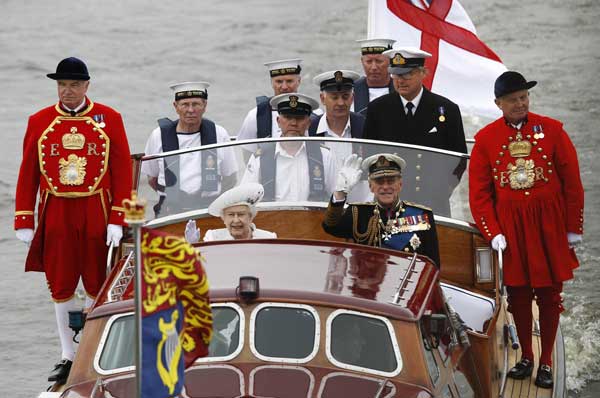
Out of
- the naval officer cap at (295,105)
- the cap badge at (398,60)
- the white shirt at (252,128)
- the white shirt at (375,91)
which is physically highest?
the cap badge at (398,60)

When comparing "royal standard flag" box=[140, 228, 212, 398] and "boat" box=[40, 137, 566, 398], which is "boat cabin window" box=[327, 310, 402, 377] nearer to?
"boat" box=[40, 137, 566, 398]

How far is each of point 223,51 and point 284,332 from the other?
19879 millimetres

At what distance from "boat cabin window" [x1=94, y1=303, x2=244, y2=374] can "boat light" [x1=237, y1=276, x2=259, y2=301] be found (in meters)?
0.07

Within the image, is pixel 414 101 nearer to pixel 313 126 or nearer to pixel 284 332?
pixel 313 126

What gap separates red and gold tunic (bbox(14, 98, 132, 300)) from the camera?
871cm

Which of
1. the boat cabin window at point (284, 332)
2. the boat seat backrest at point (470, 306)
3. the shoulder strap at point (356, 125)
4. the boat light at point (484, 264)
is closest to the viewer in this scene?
the boat cabin window at point (284, 332)

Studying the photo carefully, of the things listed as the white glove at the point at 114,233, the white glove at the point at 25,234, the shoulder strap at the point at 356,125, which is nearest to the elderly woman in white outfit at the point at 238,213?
the white glove at the point at 114,233

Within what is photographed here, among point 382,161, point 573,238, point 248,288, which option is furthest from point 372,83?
point 248,288

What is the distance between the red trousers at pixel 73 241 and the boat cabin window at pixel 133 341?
6.42 feet

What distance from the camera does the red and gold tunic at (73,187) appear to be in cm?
871

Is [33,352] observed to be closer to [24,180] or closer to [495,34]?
[24,180]

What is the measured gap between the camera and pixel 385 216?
803cm

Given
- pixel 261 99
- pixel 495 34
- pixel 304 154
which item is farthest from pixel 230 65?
pixel 304 154

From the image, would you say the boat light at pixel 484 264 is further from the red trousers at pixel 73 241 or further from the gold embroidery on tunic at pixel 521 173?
the red trousers at pixel 73 241
